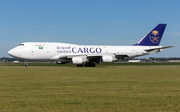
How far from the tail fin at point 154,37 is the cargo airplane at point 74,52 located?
192 centimetres

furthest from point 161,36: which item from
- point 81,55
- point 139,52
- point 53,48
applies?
point 53,48

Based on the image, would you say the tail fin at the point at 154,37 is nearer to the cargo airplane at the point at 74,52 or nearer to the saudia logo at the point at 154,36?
the saudia logo at the point at 154,36

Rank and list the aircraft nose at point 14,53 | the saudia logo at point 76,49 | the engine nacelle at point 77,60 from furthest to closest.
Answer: the saudia logo at point 76,49
the aircraft nose at point 14,53
the engine nacelle at point 77,60

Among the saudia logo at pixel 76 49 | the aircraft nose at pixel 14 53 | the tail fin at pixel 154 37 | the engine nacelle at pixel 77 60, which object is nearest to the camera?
the engine nacelle at pixel 77 60

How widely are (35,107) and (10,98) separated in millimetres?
1752

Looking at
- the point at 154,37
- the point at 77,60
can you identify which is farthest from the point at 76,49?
the point at 154,37

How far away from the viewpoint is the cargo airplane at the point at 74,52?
3794 cm

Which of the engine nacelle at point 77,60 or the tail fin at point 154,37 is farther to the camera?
the tail fin at point 154,37

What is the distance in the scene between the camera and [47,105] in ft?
21.3

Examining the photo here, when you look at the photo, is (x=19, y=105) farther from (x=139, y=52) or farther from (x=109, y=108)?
(x=139, y=52)

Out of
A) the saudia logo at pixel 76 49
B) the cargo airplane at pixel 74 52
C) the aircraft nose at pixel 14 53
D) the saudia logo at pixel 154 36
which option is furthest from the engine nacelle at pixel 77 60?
the saudia logo at pixel 154 36

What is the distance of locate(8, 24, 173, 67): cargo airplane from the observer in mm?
37938

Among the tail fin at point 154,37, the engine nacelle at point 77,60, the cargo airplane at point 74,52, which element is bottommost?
the engine nacelle at point 77,60

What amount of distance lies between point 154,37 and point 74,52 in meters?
18.1
